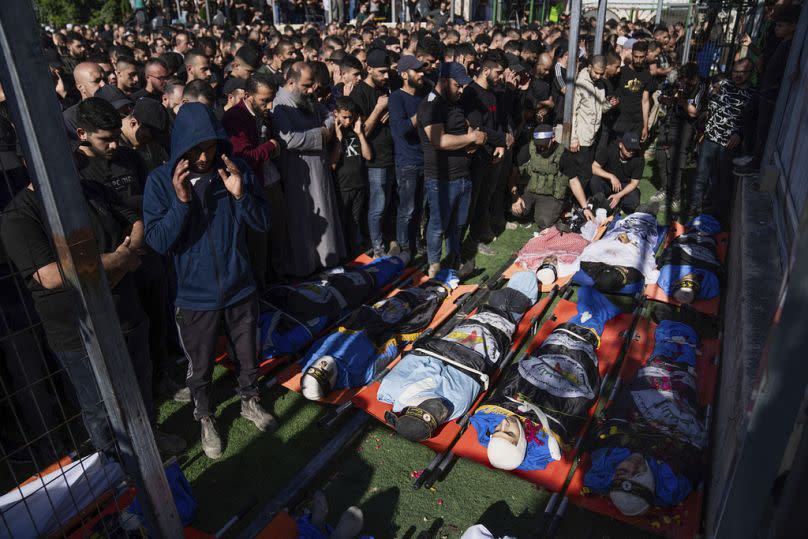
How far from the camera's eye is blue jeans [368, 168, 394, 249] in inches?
255

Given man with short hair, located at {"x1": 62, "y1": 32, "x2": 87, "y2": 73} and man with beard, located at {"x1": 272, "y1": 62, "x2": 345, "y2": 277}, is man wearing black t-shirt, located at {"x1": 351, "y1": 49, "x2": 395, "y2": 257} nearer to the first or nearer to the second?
man with beard, located at {"x1": 272, "y1": 62, "x2": 345, "y2": 277}

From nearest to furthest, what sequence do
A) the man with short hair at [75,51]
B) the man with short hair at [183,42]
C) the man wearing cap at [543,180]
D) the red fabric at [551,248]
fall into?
the red fabric at [551,248]
the man wearing cap at [543,180]
the man with short hair at [183,42]
the man with short hair at [75,51]

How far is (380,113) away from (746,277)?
3.75 m

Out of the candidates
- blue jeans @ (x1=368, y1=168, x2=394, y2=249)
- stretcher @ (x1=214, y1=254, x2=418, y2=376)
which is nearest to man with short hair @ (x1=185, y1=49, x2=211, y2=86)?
blue jeans @ (x1=368, y1=168, x2=394, y2=249)

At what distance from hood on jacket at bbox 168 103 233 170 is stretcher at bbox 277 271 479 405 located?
6.67 feet

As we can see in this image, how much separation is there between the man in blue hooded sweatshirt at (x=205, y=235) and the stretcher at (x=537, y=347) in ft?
5.34

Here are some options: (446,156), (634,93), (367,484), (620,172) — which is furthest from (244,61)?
(634,93)

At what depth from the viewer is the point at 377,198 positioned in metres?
6.58

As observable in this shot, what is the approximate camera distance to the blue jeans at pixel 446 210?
600 cm

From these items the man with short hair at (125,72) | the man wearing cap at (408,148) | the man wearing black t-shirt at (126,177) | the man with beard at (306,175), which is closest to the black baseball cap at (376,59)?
the man wearing cap at (408,148)

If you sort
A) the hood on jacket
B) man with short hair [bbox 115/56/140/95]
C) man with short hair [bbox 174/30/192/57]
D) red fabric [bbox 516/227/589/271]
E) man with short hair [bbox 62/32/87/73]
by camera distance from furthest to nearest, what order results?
man with short hair [bbox 62/32/87/73] < man with short hair [bbox 174/30/192/57] < red fabric [bbox 516/227/589/271] < man with short hair [bbox 115/56/140/95] < the hood on jacket

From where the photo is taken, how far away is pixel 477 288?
603 cm

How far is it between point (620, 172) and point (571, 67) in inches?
69.7

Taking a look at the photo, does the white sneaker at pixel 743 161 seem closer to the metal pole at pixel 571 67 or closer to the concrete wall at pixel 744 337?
the concrete wall at pixel 744 337
